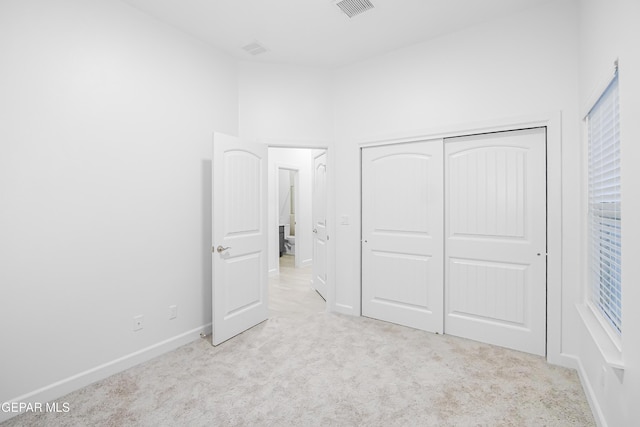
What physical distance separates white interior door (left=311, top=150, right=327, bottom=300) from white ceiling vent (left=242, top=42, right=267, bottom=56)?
4.67ft

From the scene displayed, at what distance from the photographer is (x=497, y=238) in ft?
9.00

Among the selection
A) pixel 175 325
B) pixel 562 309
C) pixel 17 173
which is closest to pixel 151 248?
pixel 175 325

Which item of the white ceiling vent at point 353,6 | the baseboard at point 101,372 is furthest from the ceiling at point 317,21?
the baseboard at point 101,372

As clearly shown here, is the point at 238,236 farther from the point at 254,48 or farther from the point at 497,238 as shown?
the point at 497,238

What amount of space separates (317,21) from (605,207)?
252 centimetres

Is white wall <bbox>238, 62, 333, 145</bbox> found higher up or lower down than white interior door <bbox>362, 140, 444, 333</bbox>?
higher up

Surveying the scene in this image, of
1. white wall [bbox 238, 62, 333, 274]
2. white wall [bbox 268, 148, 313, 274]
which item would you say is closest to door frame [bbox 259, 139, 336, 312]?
white wall [bbox 238, 62, 333, 274]

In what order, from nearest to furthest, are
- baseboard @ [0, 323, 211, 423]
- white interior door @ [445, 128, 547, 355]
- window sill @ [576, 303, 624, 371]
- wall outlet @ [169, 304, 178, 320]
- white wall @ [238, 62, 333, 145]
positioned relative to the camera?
window sill @ [576, 303, 624, 371], baseboard @ [0, 323, 211, 423], white interior door @ [445, 128, 547, 355], wall outlet @ [169, 304, 178, 320], white wall @ [238, 62, 333, 145]

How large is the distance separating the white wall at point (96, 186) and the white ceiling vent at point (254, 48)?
15.0 inches

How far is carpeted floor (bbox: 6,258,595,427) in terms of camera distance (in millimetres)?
1837

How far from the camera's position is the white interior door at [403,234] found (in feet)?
9.95

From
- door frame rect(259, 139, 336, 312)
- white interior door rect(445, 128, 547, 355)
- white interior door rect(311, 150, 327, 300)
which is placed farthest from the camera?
white interior door rect(311, 150, 327, 300)

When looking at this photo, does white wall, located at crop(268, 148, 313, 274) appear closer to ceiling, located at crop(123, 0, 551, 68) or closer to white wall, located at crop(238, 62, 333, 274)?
white wall, located at crop(238, 62, 333, 274)

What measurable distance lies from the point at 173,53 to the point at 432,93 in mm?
2412
